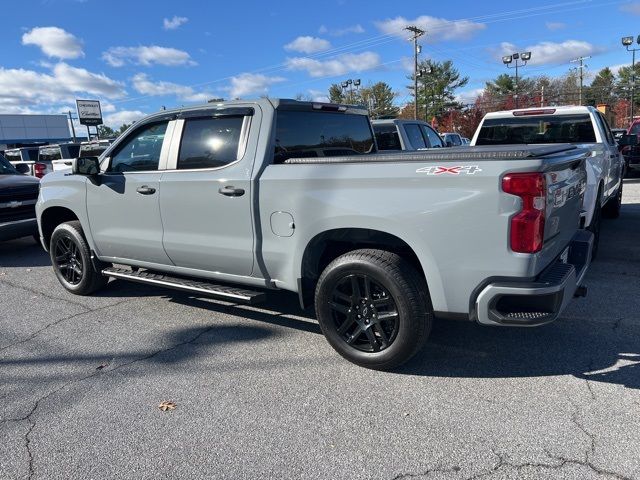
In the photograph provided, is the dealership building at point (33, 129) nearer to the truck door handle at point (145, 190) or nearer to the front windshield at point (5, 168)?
the front windshield at point (5, 168)

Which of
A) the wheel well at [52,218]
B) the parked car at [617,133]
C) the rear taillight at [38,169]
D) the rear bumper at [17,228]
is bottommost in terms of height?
the rear bumper at [17,228]

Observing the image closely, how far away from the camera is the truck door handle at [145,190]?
4.54m

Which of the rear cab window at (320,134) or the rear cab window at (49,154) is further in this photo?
the rear cab window at (49,154)

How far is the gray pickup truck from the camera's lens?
2.99m

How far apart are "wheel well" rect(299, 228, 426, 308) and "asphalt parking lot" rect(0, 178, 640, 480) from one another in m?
0.58

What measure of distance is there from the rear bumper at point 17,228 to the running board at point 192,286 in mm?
3562

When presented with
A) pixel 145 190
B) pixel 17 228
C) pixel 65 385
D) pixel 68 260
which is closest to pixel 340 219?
pixel 145 190

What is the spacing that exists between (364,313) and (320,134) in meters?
1.81

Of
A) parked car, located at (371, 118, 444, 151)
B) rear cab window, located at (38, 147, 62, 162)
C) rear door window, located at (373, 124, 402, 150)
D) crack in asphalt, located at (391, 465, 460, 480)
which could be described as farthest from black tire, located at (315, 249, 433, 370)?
rear cab window, located at (38, 147, 62, 162)

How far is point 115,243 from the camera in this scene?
16.6ft

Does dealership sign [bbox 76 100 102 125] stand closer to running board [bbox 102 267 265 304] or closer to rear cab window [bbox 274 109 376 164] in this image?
running board [bbox 102 267 265 304]

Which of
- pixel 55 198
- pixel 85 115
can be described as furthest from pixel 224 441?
pixel 85 115

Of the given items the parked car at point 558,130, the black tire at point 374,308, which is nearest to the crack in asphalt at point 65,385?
the black tire at point 374,308

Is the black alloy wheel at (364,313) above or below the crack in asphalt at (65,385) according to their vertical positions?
above
